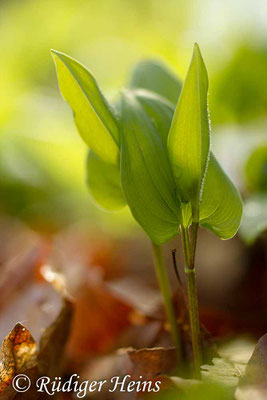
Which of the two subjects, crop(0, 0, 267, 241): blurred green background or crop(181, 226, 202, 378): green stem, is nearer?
crop(181, 226, 202, 378): green stem

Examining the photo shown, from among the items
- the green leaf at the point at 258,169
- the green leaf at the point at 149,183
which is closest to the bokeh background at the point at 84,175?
the green leaf at the point at 258,169

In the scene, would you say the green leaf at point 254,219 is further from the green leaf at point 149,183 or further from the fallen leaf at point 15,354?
the fallen leaf at point 15,354

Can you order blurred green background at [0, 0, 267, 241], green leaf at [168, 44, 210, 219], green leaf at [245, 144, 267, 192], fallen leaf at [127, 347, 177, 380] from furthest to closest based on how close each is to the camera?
blurred green background at [0, 0, 267, 241]
green leaf at [245, 144, 267, 192]
fallen leaf at [127, 347, 177, 380]
green leaf at [168, 44, 210, 219]

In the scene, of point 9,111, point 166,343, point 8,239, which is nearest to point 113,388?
point 166,343

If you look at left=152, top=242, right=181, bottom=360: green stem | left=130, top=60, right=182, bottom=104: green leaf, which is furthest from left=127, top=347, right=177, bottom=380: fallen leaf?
left=130, top=60, right=182, bottom=104: green leaf

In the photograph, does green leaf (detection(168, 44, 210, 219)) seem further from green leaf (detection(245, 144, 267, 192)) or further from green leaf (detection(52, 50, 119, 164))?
A: green leaf (detection(245, 144, 267, 192))

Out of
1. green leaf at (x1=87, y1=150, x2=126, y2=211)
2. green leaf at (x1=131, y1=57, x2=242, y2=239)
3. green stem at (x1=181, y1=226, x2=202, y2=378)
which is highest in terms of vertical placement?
green leaf at (x1=87, y1=150, x2=126, y2=211)

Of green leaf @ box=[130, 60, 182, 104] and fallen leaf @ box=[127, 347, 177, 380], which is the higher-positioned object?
green leaf @ box=[130, 60, 182, 104]

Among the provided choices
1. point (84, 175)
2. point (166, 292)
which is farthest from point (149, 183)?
point (84, 175)
